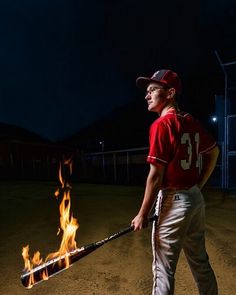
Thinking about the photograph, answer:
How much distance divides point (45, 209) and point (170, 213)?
5491 mm

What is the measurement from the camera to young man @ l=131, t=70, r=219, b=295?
2.26 meters

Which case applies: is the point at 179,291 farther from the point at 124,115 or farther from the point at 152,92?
the point at 124,115

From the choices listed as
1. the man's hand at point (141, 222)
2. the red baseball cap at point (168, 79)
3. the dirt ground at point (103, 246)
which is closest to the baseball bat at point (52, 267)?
the man's hand at point (141, 222)

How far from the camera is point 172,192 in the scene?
2.36 metres

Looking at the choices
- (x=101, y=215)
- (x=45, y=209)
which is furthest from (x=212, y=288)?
(x=45, y=209)

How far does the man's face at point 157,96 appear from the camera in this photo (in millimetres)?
2512

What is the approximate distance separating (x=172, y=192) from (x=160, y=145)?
1.44 feet

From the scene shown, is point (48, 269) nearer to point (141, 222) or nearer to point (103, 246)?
point (141, 222)

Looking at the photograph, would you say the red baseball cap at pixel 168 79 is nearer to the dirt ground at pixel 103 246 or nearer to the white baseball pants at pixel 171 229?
the white baseball pants at pixel 171 229

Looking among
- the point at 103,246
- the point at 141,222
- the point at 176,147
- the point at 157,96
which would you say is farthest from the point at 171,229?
the point at 103,246

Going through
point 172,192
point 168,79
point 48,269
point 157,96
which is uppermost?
point 168,79

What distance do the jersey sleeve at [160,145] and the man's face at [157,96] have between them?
1.08ft

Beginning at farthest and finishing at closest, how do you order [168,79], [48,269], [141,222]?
[48,269] → [168,79] → [141,222]

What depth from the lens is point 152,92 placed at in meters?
2.55
